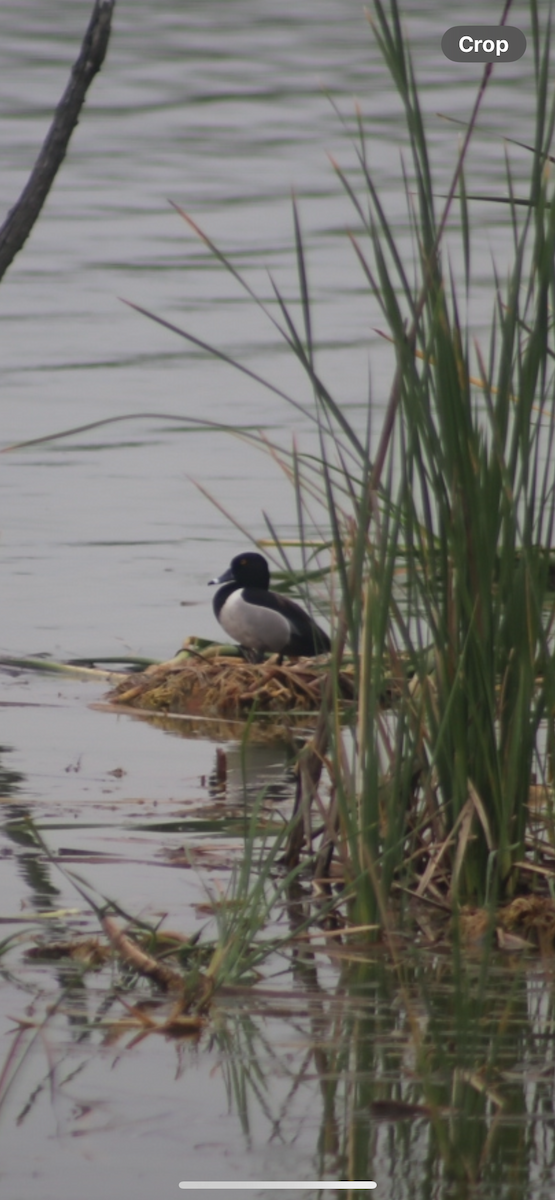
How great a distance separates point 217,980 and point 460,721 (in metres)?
0.72

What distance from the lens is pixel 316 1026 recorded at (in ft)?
12.1

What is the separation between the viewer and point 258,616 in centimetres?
725

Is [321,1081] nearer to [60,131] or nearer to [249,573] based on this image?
[60,131]

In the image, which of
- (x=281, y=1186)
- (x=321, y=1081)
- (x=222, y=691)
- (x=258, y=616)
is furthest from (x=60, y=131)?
(x=258, y=616)

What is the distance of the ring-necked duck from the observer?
726cm

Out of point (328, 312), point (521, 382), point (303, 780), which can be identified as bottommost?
point (328, 312)

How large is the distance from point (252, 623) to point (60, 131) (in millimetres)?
3100

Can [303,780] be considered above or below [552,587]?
above

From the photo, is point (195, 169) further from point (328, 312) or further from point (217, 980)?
point (217, 980)

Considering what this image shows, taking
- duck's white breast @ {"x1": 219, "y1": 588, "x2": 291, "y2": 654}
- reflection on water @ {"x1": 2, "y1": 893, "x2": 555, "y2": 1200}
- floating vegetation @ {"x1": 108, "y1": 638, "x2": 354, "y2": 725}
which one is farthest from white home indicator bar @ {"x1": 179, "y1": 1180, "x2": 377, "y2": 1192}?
duck's white breast @ {"x1": 219, "y1": 588, "x2": 291, "y2": 654}

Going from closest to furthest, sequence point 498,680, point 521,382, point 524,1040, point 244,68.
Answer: point 524,1040 < point 521,382 < point 498,680 < point 244,68

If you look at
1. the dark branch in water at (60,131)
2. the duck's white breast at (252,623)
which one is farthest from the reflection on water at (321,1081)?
the duck's white breast at (252,623)

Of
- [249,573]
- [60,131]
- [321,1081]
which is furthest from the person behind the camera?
[249,573]

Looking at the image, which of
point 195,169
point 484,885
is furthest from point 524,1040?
point 195,169
